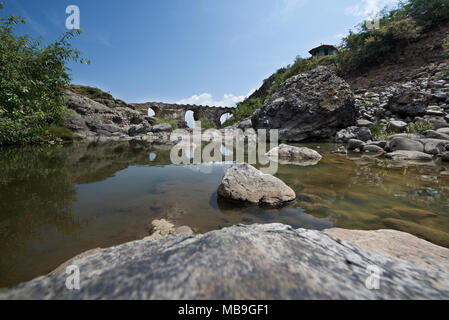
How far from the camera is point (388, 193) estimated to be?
107 inches

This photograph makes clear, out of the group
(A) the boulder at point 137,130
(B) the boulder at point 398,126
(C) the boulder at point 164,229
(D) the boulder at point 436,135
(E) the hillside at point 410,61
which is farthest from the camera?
(A) the boulder at point 137,130

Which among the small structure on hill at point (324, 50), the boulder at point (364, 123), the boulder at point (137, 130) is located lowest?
the boulder at point (364, 123)

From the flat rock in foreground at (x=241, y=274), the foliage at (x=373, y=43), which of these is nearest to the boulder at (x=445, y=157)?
the flat rock in foreground at (x=241, y=274)

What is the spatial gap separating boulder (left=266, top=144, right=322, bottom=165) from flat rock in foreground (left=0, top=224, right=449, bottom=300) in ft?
14.2

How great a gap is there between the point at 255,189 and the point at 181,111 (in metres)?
39.9

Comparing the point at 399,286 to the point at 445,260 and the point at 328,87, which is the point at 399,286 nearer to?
the point at 445,260

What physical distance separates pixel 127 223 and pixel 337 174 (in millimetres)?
3946

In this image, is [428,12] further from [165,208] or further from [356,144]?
[165,208]

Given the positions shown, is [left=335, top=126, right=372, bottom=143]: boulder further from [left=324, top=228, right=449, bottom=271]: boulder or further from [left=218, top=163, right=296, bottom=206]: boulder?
[left=324, top=228, right=449, bottom=271]: boulder

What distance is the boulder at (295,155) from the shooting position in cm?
520

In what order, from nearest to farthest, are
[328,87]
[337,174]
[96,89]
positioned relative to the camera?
[337,174] < [328,87] < [96,89]

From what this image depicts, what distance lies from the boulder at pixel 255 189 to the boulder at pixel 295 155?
2677 mm

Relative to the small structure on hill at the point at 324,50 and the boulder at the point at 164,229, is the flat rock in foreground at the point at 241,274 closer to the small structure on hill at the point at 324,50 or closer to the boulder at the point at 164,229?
the boulder at the point at 164,229

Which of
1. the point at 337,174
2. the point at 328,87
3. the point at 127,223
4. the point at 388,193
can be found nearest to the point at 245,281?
the point at 127,223
